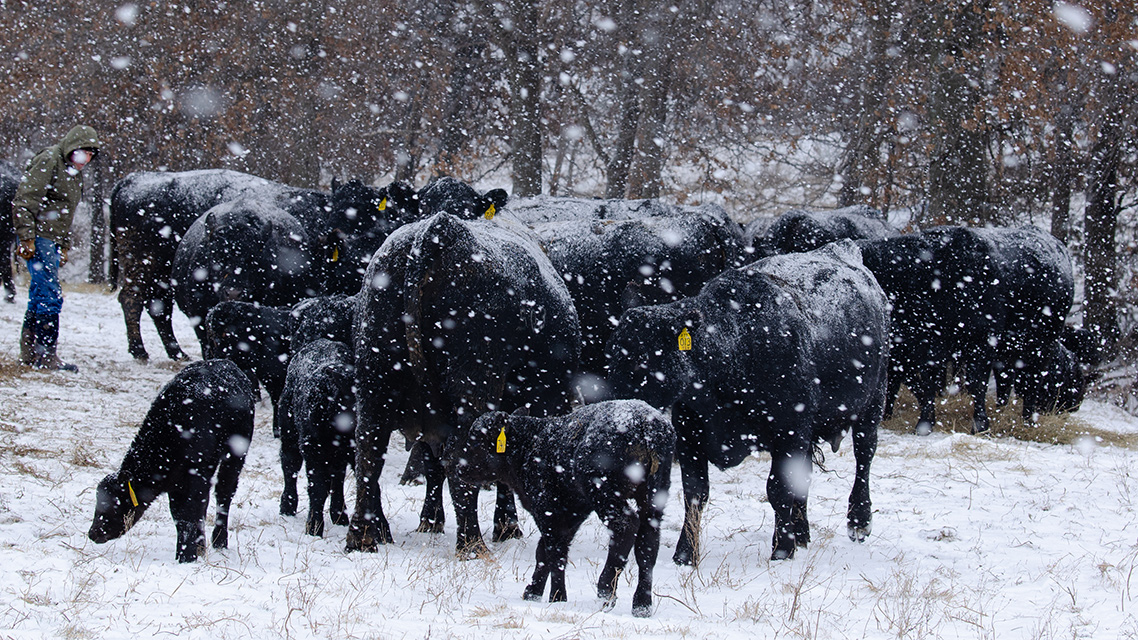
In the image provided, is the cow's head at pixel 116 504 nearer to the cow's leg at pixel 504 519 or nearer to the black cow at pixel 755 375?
the cow's leg at pixel 504 519

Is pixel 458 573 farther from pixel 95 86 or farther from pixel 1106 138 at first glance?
pixel 95 86

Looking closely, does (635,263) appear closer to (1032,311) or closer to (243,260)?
(243,260)

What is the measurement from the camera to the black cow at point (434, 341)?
5594 mm

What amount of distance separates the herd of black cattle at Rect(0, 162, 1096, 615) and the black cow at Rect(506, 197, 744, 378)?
18 mm

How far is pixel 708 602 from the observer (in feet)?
15.9

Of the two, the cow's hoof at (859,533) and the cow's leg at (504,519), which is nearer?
the cow's leg at (504,519)

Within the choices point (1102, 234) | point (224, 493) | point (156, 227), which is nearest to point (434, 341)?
point (224, 493)

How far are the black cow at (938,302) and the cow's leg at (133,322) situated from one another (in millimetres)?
8332

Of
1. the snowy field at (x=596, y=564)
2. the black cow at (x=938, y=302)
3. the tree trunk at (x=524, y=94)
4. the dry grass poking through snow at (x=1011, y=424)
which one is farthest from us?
the tree trunk at (x=524, y=94)

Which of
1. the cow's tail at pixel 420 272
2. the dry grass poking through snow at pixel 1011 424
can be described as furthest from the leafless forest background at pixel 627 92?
the cow's tail at pixel 420 272

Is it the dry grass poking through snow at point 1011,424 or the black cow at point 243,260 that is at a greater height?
the black cow at point 243,260

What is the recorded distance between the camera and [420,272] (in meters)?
5.55

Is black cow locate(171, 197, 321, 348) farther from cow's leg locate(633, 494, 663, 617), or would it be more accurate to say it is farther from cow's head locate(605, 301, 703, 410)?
cow's leg locate(633, 494, 663, 617)

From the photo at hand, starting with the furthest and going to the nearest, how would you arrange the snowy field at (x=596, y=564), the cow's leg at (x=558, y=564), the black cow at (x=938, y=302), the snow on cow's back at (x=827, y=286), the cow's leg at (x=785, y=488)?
the black cow at (x=938, y=302)
the snow on cow's back at (x=827, y=286)
the cow's leg at (x=785, y=488)
the cow's leg at (x=558, y=564)
the snowy field at (x=596, y=564)
